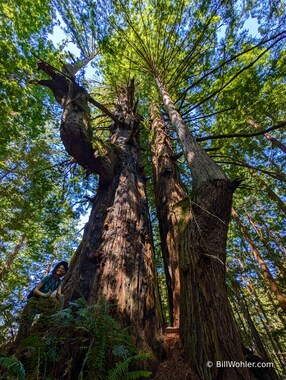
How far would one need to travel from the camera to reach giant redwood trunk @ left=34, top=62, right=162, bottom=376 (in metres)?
2.08

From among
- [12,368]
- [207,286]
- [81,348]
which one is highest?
[207,286]

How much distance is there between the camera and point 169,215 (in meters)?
3.32

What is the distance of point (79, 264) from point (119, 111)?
522 cm

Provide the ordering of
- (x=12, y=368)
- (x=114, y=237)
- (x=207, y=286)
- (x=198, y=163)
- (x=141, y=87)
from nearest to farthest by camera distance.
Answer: (x=12, y=368)
(x=207, y=286)
(x=114, y=237)
(x=198, y=163)
(x=141, y=87)

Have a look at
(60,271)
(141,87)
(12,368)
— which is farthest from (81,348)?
(141,87)

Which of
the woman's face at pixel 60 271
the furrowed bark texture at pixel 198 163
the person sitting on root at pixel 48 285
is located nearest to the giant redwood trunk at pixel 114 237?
the person sitting on root at pixel 48 285

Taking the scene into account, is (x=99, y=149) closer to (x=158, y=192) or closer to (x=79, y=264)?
(x=158, y=192)

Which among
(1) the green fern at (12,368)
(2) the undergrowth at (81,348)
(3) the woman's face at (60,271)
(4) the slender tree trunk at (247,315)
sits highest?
(3) the woman's face at (60,271)

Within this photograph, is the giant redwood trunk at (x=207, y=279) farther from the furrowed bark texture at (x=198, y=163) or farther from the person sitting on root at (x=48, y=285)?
the person sitting on root at (x=48, y=285)

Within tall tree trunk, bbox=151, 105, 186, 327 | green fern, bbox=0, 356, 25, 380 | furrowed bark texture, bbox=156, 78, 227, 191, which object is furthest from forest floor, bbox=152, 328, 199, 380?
furrowed bark texture, bbox=156, 78, 227, 191

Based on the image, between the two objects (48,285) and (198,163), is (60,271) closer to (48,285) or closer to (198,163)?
(48,285)

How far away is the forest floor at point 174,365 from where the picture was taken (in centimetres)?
152

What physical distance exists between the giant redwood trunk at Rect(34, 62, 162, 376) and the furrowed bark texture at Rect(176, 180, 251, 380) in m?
0.37

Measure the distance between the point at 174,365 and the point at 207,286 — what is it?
27.4 inches
